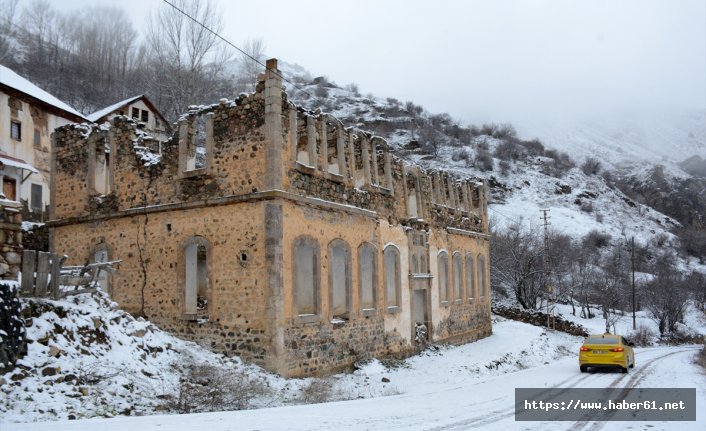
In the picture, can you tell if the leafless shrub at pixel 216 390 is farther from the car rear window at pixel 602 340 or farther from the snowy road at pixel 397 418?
the car rear window at pixel 602 340

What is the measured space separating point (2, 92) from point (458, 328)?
30807 mm

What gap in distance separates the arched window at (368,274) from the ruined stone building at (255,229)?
5 cm

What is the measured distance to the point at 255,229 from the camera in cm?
1466

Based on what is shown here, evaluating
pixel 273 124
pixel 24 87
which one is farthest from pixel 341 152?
pixel 24 87

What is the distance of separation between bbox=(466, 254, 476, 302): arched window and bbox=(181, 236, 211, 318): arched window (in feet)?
50.2

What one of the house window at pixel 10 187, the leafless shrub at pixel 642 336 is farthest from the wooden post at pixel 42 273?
the leafless shrub at pixel 642 336

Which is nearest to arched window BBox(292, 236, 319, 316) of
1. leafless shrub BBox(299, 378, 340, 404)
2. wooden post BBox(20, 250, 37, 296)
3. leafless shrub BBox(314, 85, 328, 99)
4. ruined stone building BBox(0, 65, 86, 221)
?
leafless shrub BBox(299, 378, 340, 404)

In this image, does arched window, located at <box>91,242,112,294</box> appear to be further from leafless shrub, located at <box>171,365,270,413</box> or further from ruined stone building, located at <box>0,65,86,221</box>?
ruined stone building, located at <box>0,65,86,221</box>

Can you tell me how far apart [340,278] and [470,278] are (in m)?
12.7

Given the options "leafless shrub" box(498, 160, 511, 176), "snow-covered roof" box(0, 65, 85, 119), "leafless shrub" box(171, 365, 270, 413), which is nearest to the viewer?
"leafless shrub" box(171, 365, 270, 413)

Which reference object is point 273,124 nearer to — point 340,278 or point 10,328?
point 340,278

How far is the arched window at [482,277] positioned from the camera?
97.3 feet

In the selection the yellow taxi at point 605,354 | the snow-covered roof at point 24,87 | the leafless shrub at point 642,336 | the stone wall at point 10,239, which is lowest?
the leafless shrub at point 642,336

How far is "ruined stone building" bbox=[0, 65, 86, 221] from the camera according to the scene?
33.8 metres
